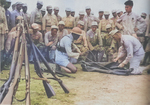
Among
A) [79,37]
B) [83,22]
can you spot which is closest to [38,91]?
[79,37]

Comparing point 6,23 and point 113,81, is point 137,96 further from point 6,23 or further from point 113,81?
point 6,23

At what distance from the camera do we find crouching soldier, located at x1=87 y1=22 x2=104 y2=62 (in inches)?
189

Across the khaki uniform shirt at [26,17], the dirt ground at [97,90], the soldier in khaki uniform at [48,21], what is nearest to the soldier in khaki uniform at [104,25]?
the dirt ground at [97,90]

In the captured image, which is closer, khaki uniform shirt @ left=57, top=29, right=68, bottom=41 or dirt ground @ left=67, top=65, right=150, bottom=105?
dirt ground @ left=67, top=65, right=150, bottom=105

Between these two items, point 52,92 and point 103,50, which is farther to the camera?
point 103,50

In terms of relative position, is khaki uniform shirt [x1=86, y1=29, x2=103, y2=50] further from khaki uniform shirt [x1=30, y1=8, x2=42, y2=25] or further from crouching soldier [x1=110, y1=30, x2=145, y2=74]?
khaki uniform shirt [x1=30, y1=8, x2=42, y2=25]

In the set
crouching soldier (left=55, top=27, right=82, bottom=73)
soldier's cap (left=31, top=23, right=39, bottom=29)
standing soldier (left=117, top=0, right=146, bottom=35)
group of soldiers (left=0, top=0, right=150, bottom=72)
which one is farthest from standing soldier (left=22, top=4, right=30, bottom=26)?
standing soldier (left=117, top=0, right=146, bottom=35)

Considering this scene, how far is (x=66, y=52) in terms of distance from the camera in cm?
473

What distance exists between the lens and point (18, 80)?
435 centimetres

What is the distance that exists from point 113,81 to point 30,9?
219 cm

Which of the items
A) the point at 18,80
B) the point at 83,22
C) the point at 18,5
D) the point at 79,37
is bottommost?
the point at 18,80

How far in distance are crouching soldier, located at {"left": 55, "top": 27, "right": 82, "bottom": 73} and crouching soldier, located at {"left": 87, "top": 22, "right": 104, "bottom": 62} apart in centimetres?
24

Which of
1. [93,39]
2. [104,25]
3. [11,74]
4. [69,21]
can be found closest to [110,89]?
[93,39]

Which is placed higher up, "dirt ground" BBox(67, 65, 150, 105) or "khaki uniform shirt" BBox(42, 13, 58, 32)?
"khaki uniform shirt" BBox(42, 13, 58, 32)
